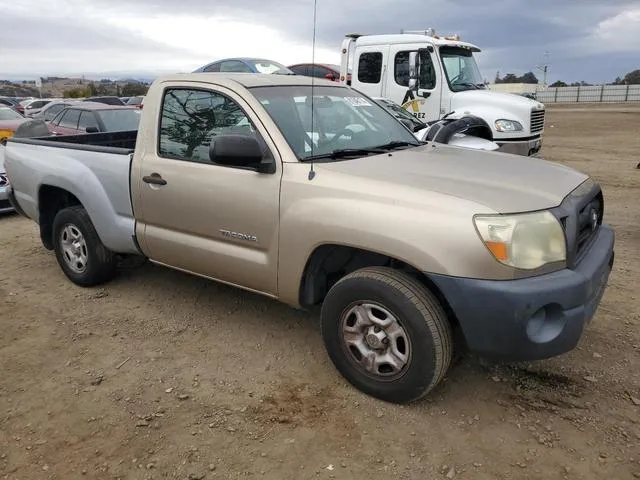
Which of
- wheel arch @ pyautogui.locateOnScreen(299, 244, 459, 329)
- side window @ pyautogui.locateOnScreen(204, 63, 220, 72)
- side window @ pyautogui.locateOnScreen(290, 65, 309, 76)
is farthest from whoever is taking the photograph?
side window @ pyautogui.locateOnScreen(290, 65, 309, 76)

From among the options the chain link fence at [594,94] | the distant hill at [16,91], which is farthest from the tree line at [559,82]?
the distant hill at [16,91]

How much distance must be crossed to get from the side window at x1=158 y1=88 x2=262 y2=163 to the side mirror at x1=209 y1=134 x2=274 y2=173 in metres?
0.35

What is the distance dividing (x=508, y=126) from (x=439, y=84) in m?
1.48

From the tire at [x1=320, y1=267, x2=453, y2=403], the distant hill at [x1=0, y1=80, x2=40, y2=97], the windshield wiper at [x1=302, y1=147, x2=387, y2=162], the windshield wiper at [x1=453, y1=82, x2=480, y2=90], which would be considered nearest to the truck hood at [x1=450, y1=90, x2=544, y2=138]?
the windshield wiper at [x1=453, y1=82, x2=480, y2=90]

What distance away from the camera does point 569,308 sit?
9.09 feet

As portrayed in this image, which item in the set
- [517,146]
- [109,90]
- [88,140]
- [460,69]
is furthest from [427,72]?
[109,90]

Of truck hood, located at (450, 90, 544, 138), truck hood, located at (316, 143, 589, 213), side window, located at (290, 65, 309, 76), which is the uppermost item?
side window, located at (290, 65, 309, 76)

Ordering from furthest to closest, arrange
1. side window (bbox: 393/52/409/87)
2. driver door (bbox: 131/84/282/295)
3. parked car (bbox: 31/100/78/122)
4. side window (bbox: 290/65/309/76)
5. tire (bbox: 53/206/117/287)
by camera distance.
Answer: side window (bbox: 290/65/309/76)
parked car (bbox: 31/100/78/122)
side window (bbox: 393/52/409/87)
tire (bbox: 53/206/117/287)
driver door (bbox: 131/84/282/295)

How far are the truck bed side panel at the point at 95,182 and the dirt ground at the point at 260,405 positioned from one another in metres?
0.65

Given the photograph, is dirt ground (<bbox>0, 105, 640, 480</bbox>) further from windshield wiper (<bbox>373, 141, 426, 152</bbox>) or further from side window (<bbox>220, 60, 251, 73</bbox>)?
side window (<bbox>220, 60, 251, 73</bbox>)

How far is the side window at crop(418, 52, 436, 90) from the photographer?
10.3m

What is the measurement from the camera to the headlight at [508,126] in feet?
31.9

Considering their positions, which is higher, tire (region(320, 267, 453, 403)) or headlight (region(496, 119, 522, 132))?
headlight (region(496, 119, 522, 132))

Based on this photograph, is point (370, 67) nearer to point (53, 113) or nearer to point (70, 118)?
point (70, 118)
